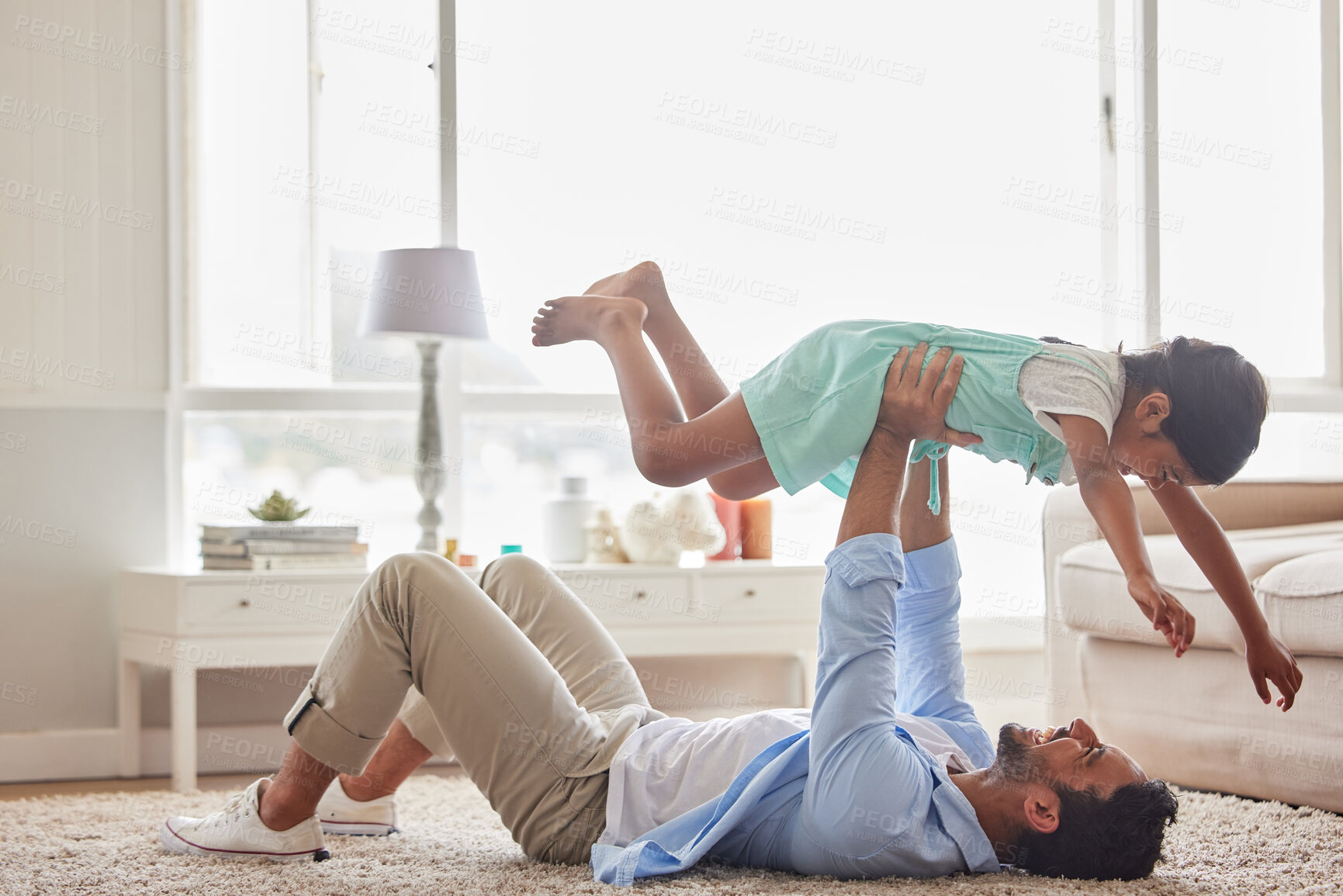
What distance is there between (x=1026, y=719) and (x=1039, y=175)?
1.75 meters

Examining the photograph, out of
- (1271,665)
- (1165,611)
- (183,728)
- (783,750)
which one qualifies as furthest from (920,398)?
(183,728)

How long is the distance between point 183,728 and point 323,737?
127 centimetres

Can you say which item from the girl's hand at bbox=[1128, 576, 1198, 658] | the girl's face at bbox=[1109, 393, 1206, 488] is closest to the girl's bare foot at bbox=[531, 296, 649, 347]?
the girl's face at bbox=[1109, 393, 1206, 488]

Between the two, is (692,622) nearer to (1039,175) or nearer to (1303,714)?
(1303,714)

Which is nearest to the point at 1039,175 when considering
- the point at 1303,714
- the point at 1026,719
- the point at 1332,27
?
the point at 1332,27

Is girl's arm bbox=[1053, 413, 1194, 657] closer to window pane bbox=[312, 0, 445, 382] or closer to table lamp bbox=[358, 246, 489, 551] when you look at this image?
table lamp bbox=[358, 246, 489, 551]

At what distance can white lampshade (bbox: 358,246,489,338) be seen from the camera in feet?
9.55

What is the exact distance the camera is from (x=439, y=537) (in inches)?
129

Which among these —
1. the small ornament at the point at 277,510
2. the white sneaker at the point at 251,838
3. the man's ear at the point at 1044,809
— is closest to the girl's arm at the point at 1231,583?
the man's ear at the point at 1044,809

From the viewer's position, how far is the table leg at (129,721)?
2869mm

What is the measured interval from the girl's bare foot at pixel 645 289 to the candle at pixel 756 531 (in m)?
1.10

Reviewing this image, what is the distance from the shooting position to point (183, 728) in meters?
2.65

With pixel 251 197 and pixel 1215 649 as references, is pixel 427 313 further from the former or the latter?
pixel 1215 649

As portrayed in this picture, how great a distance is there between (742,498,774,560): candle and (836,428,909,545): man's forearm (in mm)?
1537
